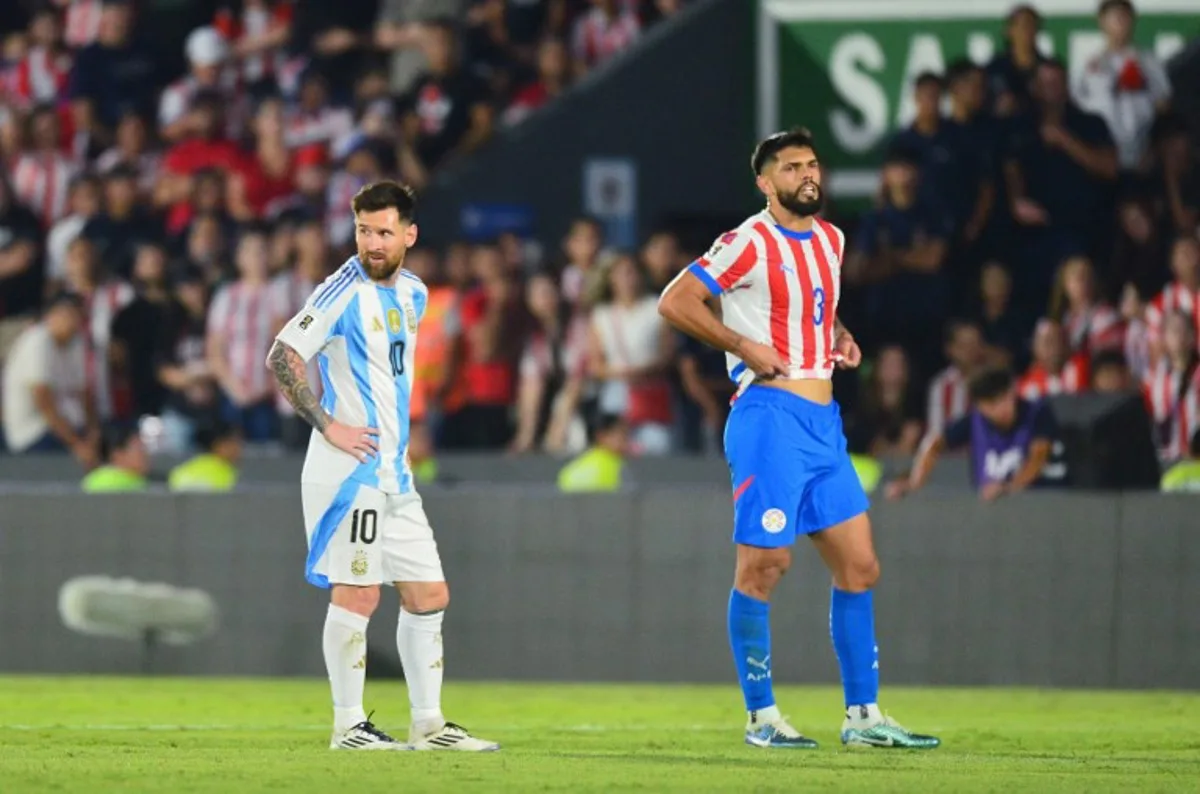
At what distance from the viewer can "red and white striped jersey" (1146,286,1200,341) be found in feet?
49.5

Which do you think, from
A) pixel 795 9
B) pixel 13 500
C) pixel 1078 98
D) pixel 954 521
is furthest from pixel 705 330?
pixel 795 9

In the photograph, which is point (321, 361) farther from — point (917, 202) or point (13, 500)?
point (917, 202)

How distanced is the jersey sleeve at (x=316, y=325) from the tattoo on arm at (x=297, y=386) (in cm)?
3

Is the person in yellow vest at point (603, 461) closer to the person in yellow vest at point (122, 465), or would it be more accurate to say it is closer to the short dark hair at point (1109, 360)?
the person in yellow vest at point (122, 465)

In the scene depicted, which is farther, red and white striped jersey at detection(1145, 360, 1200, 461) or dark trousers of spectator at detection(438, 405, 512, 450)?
dark trousers of spectator at detection(438, 405, 512, 450)

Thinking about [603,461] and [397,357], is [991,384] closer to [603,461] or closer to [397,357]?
[603,461]

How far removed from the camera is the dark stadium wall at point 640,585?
13875 millimetres

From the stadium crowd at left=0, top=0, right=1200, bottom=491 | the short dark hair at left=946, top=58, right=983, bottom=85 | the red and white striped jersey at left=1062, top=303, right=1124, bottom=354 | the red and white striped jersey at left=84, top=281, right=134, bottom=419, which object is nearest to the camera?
the red and white striped jersey at left=1062, top=303, right=1124, bottom=354

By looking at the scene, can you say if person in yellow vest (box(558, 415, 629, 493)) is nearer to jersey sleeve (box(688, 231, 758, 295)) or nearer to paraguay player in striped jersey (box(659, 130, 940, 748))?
paraguay player in striped jersey (box(659, 130, 940, 748))

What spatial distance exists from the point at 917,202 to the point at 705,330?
23.4ft

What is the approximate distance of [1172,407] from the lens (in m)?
15.1

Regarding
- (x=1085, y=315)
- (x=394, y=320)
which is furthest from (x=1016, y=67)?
(x=394, y=320)

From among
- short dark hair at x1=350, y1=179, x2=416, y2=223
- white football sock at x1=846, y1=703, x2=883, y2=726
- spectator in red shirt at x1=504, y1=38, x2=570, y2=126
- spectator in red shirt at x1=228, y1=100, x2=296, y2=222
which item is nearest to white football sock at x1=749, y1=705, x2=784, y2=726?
white football sock at x1=846, y1=703, x2=883, y2=726

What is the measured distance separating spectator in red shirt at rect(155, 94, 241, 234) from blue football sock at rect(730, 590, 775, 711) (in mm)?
10637
